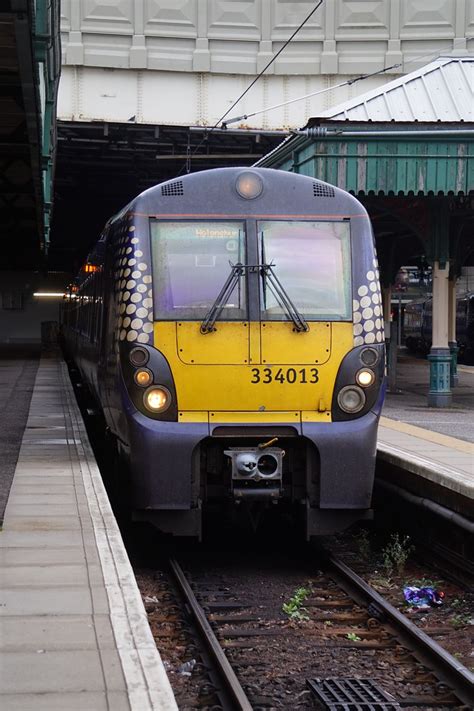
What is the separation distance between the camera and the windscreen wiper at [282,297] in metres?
8.03

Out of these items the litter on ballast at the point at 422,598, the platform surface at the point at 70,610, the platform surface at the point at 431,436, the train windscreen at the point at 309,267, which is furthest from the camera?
the platform surface at the point at 431,436

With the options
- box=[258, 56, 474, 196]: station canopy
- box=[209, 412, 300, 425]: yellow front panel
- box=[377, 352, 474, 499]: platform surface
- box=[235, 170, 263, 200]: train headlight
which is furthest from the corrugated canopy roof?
box=[209, 412, 300, 425]: yellow front panel

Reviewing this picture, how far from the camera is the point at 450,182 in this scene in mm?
16625

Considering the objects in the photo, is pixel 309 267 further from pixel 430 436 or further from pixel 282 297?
pixel 430 436

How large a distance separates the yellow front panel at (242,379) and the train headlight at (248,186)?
110 cm

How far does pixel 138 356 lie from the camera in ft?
25.9

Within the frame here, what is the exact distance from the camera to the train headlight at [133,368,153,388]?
7855 mm

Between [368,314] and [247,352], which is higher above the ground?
[368,314]

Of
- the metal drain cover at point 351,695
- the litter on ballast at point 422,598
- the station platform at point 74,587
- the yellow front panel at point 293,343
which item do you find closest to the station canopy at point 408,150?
the station platform at point 74,587

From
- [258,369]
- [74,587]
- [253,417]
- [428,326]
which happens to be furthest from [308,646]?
[428,326]

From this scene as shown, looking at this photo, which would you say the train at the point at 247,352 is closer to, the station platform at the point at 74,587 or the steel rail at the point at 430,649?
the steel rail at the point at 430,649

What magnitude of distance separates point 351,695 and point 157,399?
119 inches

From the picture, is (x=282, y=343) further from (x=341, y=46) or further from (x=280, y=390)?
(x=341, y=46)

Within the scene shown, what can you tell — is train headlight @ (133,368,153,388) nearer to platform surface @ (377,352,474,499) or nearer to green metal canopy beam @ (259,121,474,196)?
platform surface @ (377,352,474,499)
